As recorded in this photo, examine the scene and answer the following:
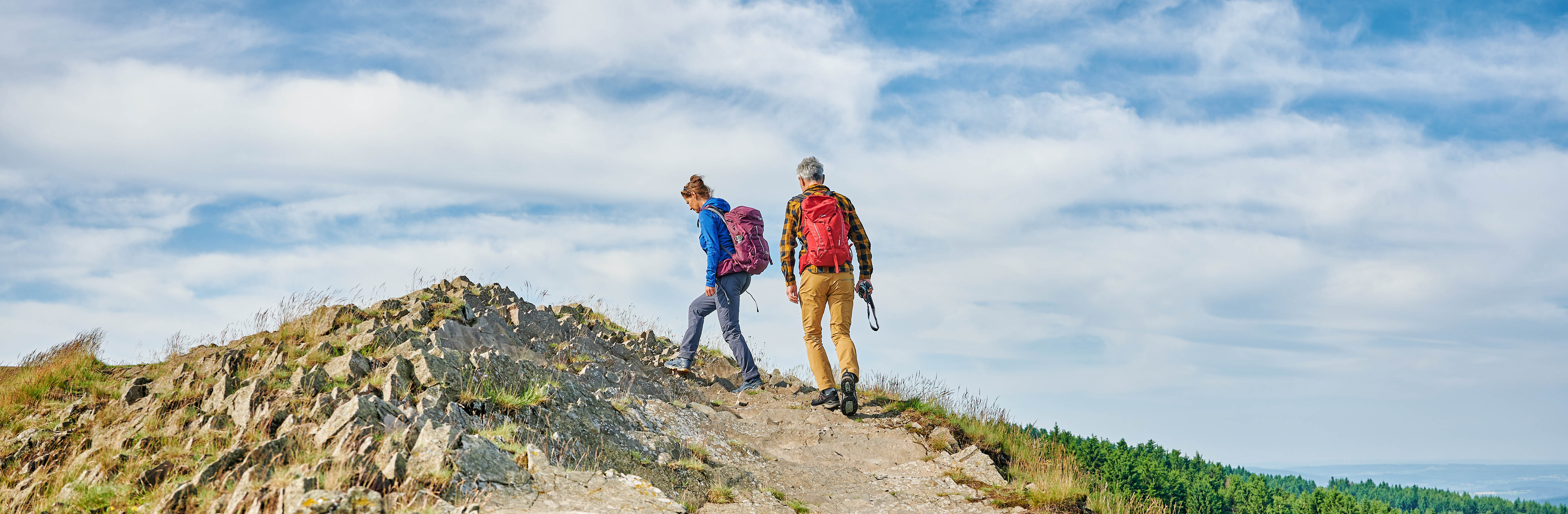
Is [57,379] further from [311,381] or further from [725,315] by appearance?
[725,315]

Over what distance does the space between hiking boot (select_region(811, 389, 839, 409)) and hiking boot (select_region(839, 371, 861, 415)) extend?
4 cm

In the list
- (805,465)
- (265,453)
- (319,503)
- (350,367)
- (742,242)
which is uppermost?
(742,242)

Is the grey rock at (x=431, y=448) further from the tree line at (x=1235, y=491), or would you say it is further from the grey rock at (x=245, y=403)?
the tree line at (x=1235, y=491)

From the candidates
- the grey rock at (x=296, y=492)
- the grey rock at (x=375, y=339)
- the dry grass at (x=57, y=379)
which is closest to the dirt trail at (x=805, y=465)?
the grey rock at (x=296, y=492)

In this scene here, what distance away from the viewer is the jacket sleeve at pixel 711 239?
1005 cm

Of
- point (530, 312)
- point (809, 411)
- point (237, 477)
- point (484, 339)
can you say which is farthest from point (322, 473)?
point (530, 312)

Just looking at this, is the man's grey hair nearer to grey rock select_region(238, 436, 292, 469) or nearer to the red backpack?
the red backpack

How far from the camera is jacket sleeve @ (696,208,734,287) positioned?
1005cm

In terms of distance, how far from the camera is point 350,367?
723 centimetres

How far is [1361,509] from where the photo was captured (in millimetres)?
40500

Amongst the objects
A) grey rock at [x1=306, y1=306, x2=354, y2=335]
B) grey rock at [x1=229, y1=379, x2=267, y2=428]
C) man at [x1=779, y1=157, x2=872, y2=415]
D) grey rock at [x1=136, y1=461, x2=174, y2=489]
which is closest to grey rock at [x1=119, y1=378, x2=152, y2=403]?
grey rock at [x1=306, y1=306, x2=354, y2=335]

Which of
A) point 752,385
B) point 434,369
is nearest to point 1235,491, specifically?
point 752,385

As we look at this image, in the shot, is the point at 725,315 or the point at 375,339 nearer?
the point at 375,339

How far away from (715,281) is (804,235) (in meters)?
1.57
